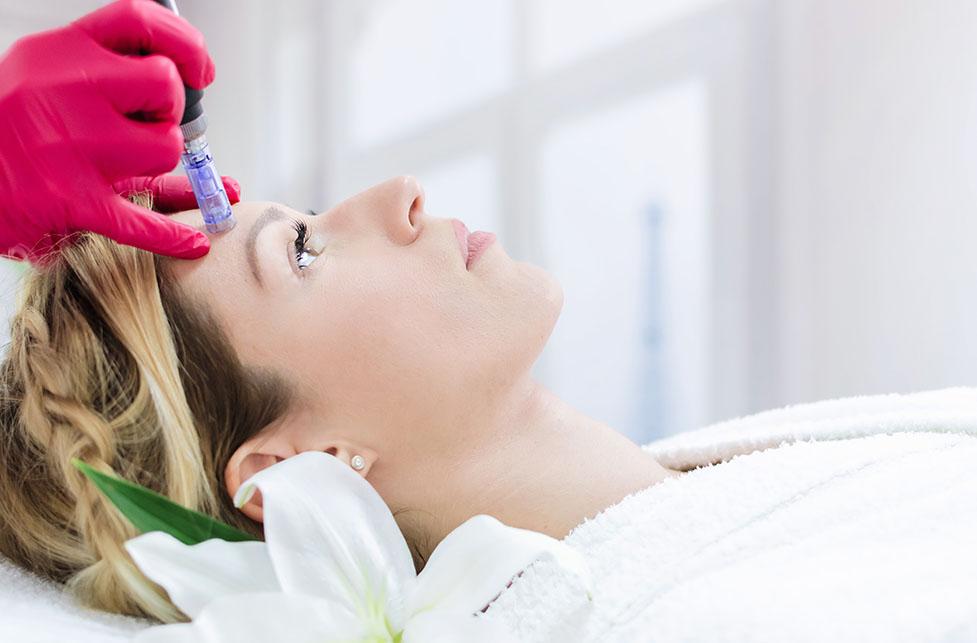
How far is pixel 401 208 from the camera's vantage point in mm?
911

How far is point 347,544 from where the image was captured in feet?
1.93

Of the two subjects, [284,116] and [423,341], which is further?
[284,116]

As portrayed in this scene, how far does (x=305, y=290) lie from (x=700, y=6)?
1572 mm

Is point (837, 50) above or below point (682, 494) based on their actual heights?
above

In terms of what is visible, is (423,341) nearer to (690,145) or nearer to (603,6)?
(690,145)

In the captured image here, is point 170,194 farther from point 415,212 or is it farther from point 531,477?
point 531,477

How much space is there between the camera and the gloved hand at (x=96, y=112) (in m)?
0.69

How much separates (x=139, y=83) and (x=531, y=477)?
555 mm

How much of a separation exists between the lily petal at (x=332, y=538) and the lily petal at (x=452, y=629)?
37 mm

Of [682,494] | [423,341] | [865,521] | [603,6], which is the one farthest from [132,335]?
[603,6]

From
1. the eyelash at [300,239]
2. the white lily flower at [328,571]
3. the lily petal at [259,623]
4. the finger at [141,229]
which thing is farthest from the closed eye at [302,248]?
the lily petal at [259,623]

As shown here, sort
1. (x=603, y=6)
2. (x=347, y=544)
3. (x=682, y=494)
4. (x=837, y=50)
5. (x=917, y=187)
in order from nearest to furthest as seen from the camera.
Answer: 1. (x=347, y=544)
2. (x=682, y=494)
3. (x=917, y=187)
4. (x=837, y=50)
5. (x=603, y=6)

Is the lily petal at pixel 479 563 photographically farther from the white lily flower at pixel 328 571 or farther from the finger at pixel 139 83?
the finger at pixel 139 83

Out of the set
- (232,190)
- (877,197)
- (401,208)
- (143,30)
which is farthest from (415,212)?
(877,197)
